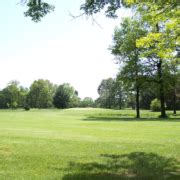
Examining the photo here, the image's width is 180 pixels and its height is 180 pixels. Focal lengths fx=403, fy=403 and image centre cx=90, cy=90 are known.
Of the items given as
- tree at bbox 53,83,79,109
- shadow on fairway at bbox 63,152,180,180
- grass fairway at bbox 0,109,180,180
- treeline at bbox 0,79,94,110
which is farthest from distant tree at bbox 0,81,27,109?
shadow on fairway at bbox 63,152,180,180

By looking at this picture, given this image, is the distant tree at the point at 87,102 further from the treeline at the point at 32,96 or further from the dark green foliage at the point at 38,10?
the dark green foliage at the point at 38,10

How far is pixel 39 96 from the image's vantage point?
472 ft

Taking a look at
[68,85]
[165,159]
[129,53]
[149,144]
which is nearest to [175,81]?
[129,53]

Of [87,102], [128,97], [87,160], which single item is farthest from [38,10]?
[87,102]

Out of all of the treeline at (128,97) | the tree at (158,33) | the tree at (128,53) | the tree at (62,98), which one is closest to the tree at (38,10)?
the tree at (158,33)

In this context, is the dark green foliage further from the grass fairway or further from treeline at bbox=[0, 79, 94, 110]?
treeline at bbox=[0, 79, 94, 110]

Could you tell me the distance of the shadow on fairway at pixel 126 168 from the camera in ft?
34.9

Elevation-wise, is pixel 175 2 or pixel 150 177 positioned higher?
pixel 175 2

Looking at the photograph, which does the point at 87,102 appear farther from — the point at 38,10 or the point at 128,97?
the point at 38,10

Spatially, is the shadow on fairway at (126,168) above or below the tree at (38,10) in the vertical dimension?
below

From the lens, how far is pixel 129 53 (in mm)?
53875

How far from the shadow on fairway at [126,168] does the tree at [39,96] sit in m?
131

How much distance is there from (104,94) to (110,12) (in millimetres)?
138097

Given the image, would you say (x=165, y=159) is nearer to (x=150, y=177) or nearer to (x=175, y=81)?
(x=150, y=177)
